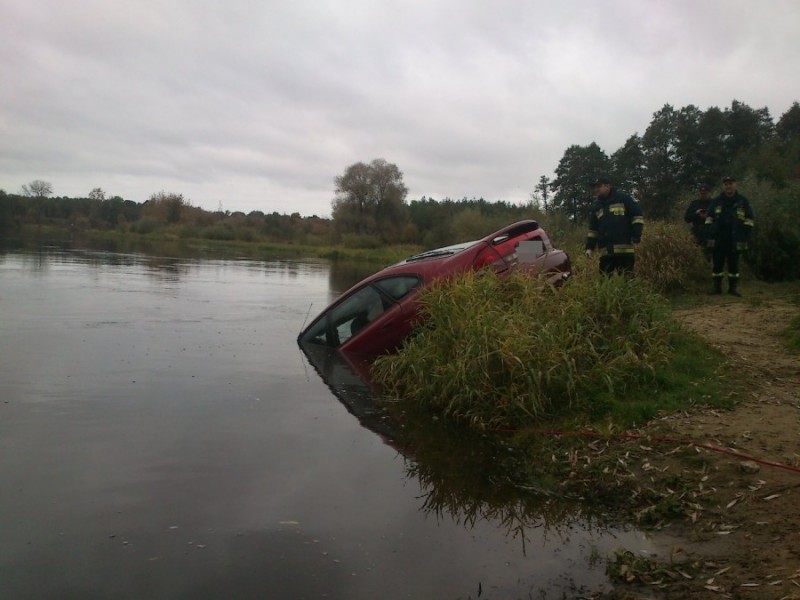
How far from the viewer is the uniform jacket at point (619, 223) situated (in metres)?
8.41

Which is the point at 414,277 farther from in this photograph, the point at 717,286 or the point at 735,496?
the point at 717,286

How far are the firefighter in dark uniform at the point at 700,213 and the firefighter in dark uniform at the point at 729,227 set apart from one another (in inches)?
45.9

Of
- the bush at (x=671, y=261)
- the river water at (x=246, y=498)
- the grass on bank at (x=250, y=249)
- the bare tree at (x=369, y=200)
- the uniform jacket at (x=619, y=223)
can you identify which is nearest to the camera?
the river water at (x=246, y=498)

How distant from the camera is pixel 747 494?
3830 mm

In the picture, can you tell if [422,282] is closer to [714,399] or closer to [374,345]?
[374,345]

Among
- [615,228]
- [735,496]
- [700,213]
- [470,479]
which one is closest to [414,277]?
[615,228]

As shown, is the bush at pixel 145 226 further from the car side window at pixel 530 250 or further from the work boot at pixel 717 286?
the car side window at pixel 530 250

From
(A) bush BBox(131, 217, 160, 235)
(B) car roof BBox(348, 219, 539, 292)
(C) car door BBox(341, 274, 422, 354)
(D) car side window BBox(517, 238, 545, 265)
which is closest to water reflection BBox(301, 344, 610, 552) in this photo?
(C) car door BBox(341, 274, 422, 354)

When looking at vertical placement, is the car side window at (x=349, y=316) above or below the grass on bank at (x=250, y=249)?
below

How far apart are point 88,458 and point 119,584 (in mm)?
1934

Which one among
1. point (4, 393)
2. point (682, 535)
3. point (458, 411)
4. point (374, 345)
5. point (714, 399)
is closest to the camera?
point (682, 535)

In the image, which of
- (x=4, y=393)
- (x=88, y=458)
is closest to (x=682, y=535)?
(x=88, y=458)

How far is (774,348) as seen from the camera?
722 cm

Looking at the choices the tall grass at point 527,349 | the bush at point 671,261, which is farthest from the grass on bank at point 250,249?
the tall grass at point 527,349
